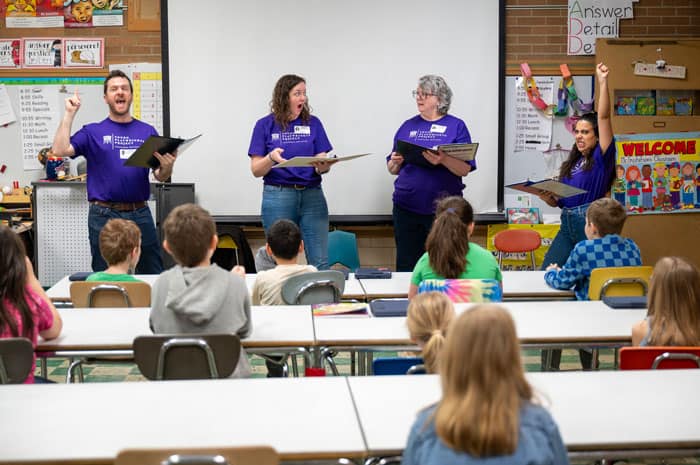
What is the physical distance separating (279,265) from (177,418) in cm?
187

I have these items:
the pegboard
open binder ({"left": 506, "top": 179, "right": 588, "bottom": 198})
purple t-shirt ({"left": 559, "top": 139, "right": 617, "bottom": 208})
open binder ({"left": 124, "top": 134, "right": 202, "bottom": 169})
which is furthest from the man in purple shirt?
purple t-shirt ({"left": 559, "top": 139, "right": 617, "bottom": 208})

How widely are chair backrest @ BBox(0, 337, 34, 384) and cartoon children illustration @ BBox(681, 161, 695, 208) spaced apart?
581cm

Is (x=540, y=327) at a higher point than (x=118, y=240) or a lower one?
lower

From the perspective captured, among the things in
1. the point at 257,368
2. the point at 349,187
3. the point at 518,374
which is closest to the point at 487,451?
the point at 518,374

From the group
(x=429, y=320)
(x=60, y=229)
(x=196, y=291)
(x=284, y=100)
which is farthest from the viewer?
(x=60, y=229)

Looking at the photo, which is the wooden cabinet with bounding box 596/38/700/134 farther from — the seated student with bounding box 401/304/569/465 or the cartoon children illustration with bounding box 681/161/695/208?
the seated student with bounding box 401/304/569/465

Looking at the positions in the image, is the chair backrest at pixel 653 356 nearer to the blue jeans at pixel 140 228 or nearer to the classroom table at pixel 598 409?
the classroom table at pixel 598 409

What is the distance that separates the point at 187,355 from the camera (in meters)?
3.14

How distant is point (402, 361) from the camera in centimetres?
319

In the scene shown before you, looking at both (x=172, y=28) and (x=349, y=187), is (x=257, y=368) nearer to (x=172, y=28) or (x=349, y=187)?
(x=349, y=187)

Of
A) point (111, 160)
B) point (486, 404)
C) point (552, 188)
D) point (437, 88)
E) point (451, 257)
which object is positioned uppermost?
point (437, 88)

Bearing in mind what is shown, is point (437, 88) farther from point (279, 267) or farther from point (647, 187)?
point (279, 267)

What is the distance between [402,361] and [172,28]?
15.8 feet

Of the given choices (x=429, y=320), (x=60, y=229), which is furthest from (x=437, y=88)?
(x=429, y=320)
